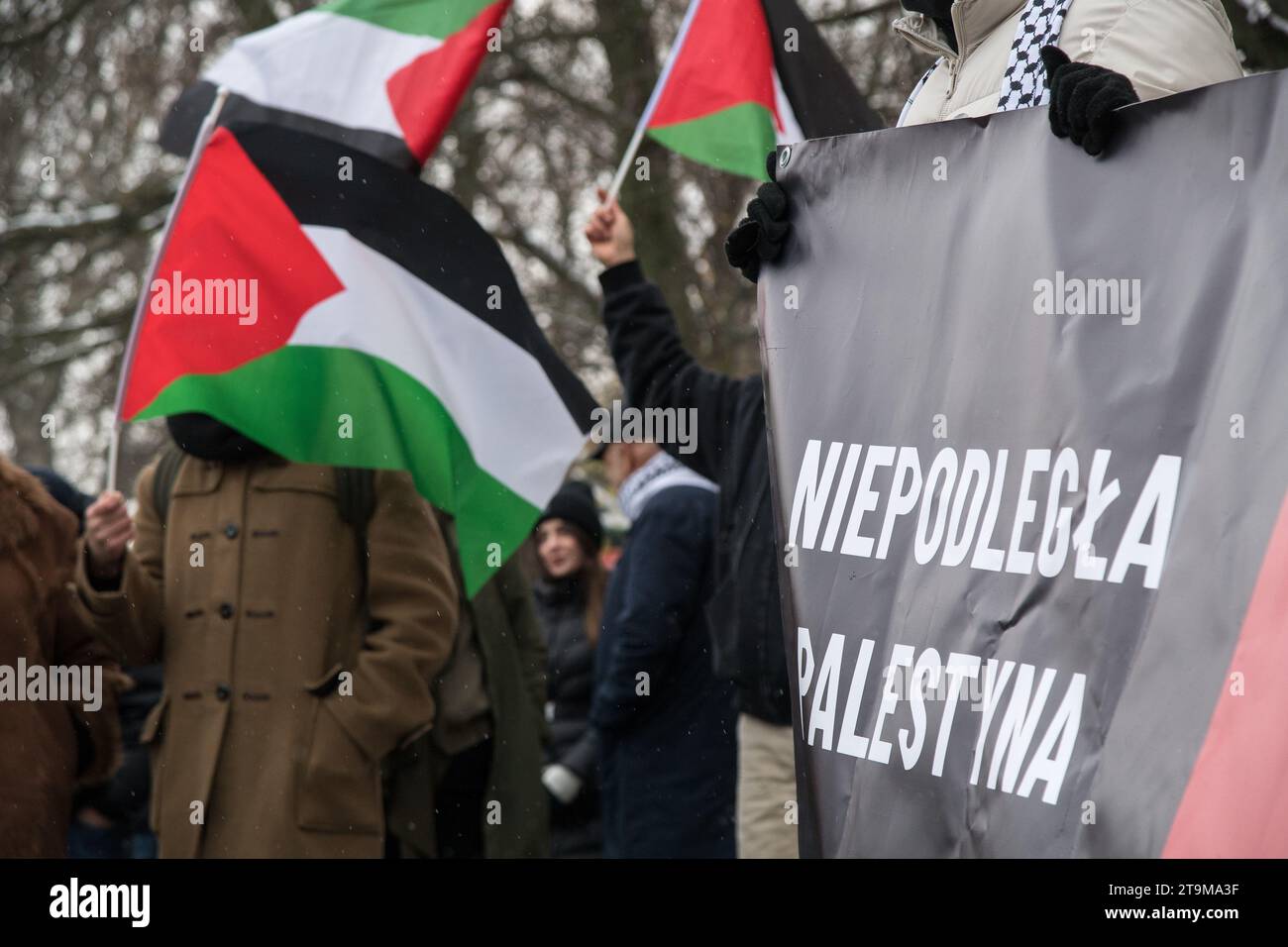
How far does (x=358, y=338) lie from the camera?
160 inches

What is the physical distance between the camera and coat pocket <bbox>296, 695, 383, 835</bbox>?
3.93m

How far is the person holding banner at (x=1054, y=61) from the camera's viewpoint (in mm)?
2055

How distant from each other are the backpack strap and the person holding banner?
2132 mm

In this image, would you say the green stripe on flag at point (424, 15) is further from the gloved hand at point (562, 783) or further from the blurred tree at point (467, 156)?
the blurred tree at point (467, 156)

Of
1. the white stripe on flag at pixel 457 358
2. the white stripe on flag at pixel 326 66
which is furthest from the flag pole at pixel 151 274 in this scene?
the white stripe on flag at pixel 457 358

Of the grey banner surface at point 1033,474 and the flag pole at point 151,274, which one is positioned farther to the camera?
the flag pole at point 151,274

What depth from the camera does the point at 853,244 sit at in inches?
99.0

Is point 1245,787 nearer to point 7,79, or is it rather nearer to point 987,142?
point 987,142

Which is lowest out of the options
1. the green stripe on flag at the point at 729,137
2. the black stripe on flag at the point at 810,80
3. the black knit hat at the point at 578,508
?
the black knit hat at the point at 578,508

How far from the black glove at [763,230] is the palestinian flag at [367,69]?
1.94 metres

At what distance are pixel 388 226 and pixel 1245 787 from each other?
2.97m

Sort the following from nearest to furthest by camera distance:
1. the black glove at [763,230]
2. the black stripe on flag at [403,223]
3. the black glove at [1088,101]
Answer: the black glove at [1088,101] → the black glove at [763,230] → the black stripe on flag at [403,223]

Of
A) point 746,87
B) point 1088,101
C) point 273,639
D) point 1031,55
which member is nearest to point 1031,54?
point 1031,55

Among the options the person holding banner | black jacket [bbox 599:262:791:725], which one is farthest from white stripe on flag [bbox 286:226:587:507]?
the person holding banner
